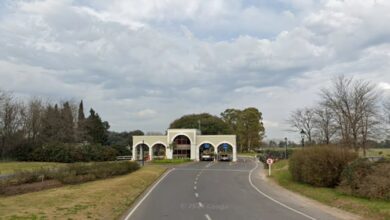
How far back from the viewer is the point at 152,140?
304 feet

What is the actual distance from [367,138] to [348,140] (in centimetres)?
212

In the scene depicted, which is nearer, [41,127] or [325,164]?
[325,164]

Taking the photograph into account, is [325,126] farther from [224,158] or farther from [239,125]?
[239,125]

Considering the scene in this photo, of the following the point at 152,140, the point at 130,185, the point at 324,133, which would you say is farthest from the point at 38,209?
the point at 152,140

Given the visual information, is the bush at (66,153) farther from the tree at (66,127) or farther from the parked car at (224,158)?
the parked car at (224,158)

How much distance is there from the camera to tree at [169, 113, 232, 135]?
133875mm

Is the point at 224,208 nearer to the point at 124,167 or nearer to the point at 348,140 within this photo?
the point at 124,167

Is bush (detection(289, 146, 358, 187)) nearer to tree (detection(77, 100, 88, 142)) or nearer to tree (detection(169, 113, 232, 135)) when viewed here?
tree (detection(77, 100, 88, 142))

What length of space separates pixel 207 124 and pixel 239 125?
995cm

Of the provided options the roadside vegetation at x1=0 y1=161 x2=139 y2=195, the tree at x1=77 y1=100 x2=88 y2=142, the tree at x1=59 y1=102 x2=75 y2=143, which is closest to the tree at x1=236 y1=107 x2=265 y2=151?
the tree at x1=77 y1=100 x2=88 y2=142

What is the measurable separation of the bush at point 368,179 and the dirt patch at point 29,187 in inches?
662

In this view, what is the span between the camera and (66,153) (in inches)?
2921

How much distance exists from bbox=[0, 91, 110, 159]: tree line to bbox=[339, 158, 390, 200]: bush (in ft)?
210

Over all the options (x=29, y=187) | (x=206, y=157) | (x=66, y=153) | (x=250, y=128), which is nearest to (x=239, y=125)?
(x=250, y=128)
